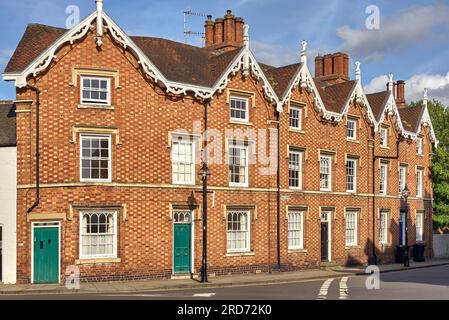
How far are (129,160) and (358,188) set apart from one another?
55.6ft

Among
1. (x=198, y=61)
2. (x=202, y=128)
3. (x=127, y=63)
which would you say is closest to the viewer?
(x=127, y=63)

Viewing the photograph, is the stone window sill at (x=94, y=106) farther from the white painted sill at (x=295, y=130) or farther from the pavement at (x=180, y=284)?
the white painted sill at (x=295, y=130)

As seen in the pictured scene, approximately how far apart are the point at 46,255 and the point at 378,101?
25346mm

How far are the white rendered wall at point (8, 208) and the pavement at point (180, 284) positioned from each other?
3.11 feet

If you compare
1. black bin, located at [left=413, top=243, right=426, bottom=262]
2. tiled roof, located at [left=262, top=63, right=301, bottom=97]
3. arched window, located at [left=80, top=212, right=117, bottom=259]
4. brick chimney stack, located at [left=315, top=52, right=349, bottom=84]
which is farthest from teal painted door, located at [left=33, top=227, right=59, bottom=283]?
black bin, located at [left=413, top=243, right=426, bottom=262]

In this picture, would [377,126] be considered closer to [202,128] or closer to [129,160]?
[202,128]

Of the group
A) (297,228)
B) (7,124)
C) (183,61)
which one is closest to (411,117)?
(297,228)

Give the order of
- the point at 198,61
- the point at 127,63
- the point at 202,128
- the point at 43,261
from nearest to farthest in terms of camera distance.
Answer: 1. the point at 43,261
2. the point at 127,63
3. the point at 202,128
4. the point at 198,61

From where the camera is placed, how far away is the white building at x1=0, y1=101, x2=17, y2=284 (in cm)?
2522

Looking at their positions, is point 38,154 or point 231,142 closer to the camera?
point 38,154

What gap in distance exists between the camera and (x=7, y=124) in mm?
27312

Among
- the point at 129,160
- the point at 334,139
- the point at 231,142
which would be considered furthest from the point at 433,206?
the point at 129,160

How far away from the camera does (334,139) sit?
36094 millimetres

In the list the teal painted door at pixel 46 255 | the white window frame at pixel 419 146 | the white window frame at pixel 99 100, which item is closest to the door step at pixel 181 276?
the teal painted door at pixel 46 255
